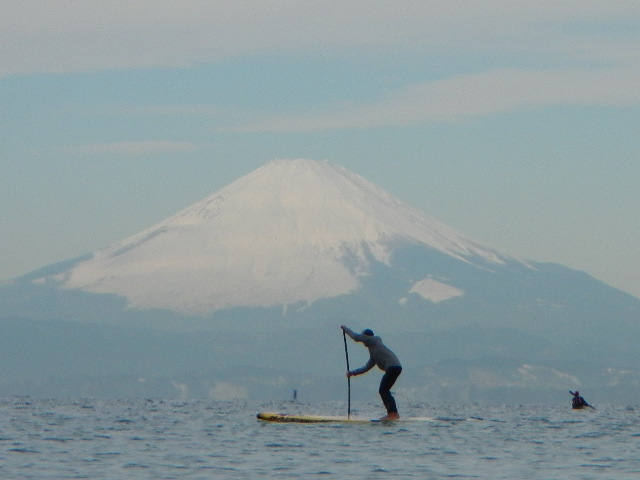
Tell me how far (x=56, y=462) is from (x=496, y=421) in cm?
1792

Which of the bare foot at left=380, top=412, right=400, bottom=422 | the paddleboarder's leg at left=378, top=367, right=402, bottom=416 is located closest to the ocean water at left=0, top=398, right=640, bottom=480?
the bare foot at left=380, top=412, right=400, bottom=422

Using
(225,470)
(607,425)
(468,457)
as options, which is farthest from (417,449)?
(607,425)

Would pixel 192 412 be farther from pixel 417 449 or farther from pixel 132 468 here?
pixel 132 468

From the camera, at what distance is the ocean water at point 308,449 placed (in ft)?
78.9

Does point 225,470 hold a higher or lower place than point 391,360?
lower

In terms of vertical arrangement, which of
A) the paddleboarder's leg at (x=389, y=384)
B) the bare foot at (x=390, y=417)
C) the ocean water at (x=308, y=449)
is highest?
the paddleboarder's leg at (x=389, y=384)

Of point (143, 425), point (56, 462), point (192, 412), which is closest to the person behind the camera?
point (56, 462)

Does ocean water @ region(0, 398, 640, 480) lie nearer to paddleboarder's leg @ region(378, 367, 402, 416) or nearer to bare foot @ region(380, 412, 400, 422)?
bare foot @ region(380, 412, 400, 422)

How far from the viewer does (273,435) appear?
105 ft

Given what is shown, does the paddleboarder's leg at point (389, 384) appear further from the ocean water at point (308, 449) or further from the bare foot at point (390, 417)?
the ocean water at point (308, 449)

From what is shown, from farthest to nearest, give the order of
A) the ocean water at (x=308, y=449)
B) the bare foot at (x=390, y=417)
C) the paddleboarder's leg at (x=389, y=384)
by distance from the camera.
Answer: the bare foot at (x=390, y=417)
the paddleboarder's leg at (x=389, y=384)
the ocean water at (x=308, y=449)

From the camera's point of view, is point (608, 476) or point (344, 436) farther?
point (344, 436)

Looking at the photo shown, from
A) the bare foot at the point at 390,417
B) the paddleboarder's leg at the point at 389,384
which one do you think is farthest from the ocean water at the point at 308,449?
the paddleboarder's leg at the point at 389,384

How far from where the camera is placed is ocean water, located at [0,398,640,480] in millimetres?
24047
